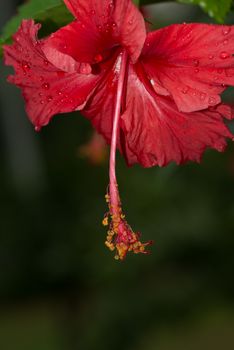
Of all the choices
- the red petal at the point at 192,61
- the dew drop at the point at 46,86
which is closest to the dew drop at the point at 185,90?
the red petal at the point at 192,61

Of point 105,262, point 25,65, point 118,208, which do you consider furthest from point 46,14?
point 105,262

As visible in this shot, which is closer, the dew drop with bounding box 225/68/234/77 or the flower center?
the dew drop with bounding box 225/68/234/77

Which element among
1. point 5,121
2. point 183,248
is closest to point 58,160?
point 5,121

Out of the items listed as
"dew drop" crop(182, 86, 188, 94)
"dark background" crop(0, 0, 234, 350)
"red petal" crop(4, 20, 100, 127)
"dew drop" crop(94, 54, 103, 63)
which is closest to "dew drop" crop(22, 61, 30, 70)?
"red petal" crop(4, 20, 100, 127)

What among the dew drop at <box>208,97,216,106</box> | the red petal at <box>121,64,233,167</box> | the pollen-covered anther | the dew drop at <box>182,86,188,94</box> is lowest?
the pollen-covered anther

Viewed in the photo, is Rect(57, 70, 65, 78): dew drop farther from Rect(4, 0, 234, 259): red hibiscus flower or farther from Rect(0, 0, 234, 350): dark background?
Rect(0, 0, 234, 350): dark background

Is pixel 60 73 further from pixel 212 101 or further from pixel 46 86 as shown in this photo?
pixel 212 101

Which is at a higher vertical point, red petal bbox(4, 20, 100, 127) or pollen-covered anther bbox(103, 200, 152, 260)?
red petal bbox(4, 20, 100, 127)
